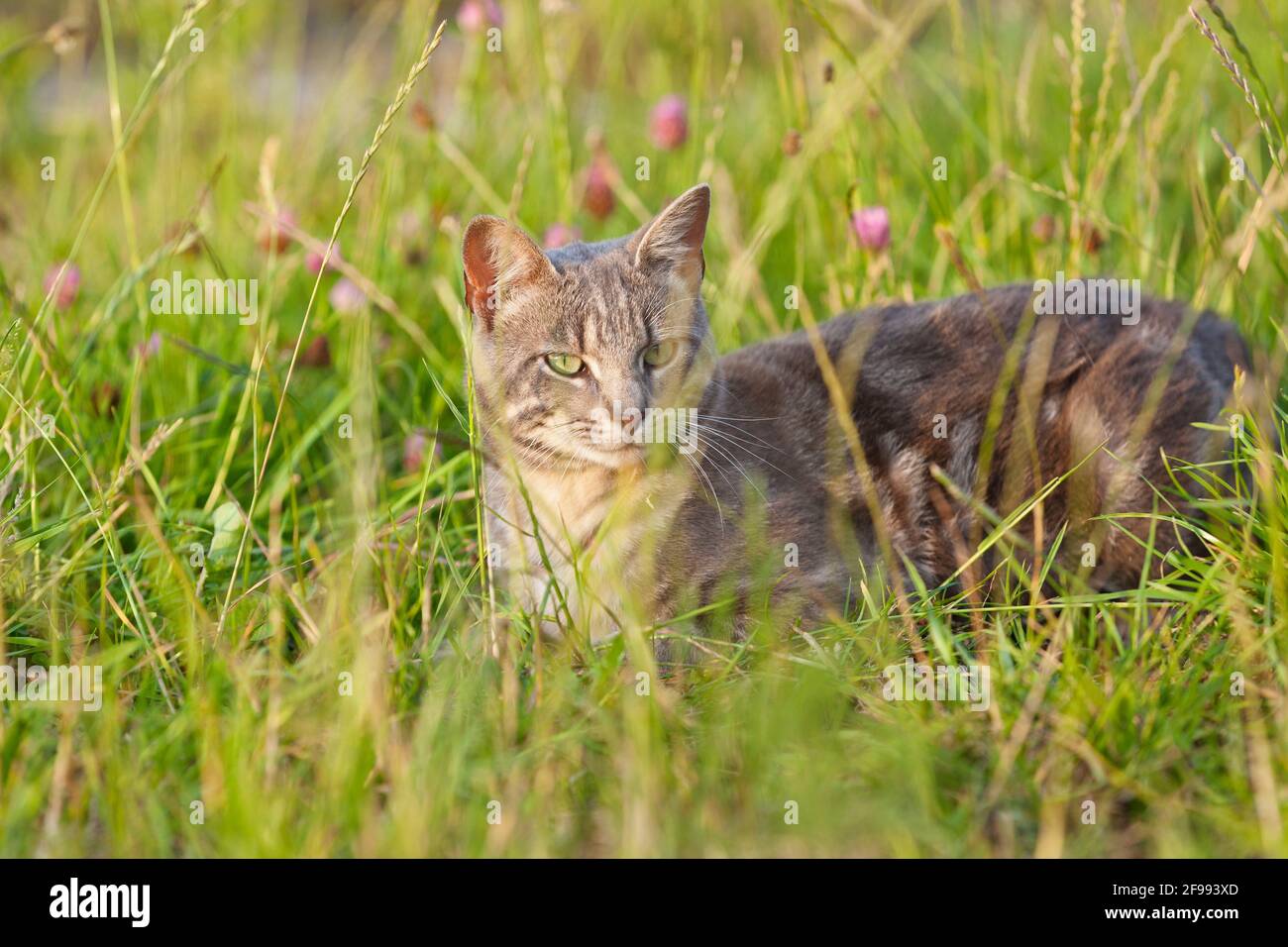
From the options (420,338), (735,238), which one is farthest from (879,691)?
(735,238)

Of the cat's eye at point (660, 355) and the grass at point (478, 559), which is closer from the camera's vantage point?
the grass at point (478, 559)

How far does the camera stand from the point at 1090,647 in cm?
221

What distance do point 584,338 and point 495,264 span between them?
9.9 inches

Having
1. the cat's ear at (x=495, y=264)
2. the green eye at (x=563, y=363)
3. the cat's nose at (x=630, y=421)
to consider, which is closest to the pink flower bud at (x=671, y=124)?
the cat's ear at (x=495, y=264)

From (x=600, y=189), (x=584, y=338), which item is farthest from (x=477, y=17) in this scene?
(x=584, y=338)

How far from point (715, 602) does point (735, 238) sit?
1526 millimetres

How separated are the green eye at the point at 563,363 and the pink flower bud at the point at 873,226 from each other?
100 cm

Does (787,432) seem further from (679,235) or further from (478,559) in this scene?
(478,559)

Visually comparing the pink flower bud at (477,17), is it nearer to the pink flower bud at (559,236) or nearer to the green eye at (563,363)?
the pink flower bud at (559,236)

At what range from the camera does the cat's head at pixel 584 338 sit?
8.30ft

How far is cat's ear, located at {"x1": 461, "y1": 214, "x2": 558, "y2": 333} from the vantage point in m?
2.56

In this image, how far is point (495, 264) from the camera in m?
2.63

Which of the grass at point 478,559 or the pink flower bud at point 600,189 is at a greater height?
the pink flower bud at point 600,189

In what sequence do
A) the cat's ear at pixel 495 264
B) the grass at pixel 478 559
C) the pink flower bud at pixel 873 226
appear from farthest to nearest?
1. the pink flower bud at pixel 873 226
2. the cat's ear at pixel 495 264
3. the grass at pixel 478 559
